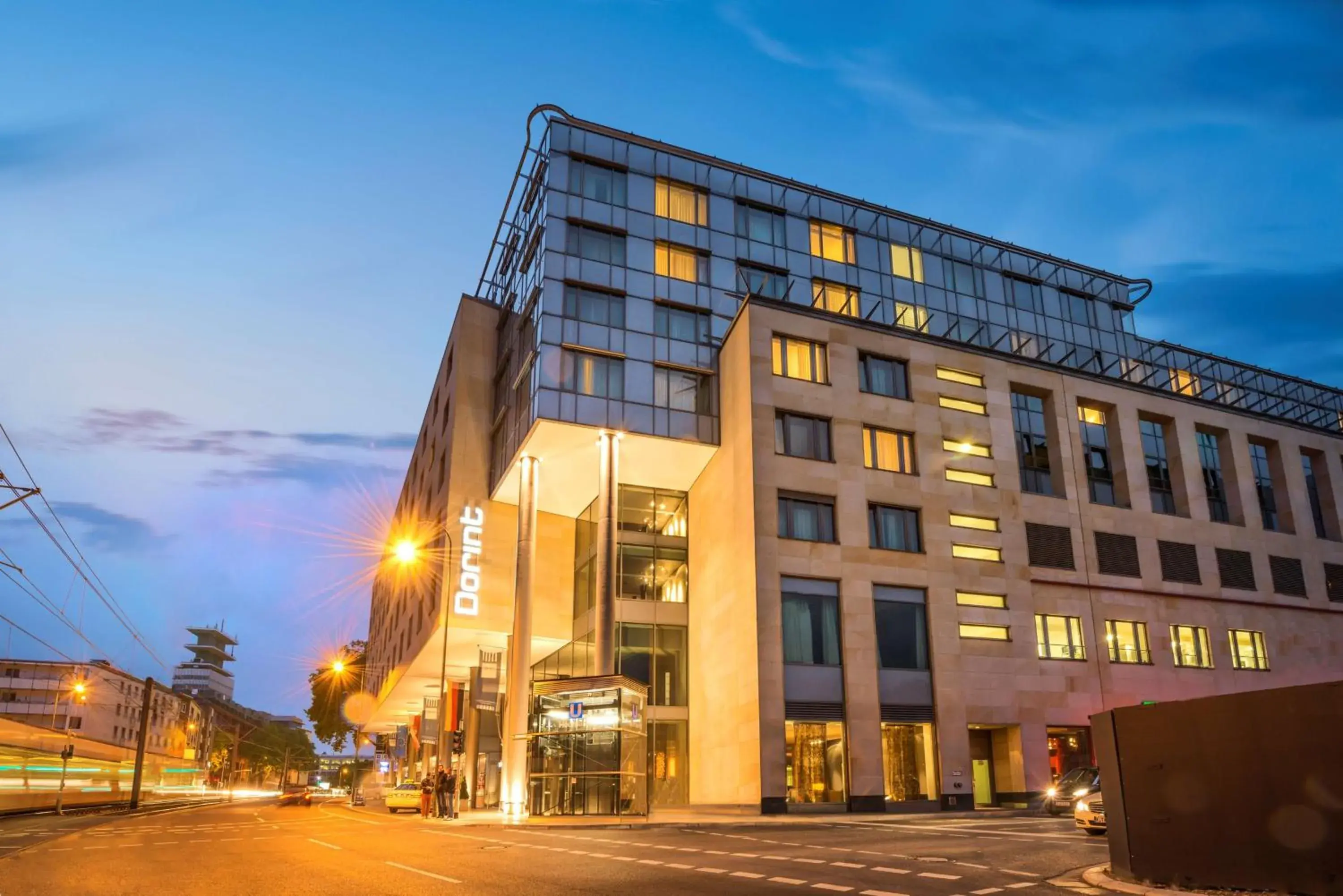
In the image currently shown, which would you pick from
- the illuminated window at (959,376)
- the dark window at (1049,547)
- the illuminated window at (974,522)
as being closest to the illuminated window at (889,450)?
the illuminated window at (974,522)

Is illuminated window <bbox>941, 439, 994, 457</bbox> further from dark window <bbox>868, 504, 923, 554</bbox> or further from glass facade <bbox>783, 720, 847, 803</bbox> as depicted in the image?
Result: glass facade <bbox>783, 720, 847, 803</bbox>

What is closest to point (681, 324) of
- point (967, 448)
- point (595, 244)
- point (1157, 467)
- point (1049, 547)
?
point (595, 244)

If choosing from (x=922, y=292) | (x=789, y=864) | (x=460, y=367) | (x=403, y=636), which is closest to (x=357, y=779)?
(x=403, y=636)

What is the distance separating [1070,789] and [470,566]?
2946 centimetres

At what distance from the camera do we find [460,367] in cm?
5266

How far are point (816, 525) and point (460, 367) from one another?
24421mm

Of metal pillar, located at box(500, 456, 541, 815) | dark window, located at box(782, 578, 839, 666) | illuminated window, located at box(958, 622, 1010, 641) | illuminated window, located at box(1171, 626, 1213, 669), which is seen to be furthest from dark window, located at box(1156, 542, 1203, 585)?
metal pillar, located at box(500, 456, 541, 815)

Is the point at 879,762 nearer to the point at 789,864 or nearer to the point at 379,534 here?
the point at 789,864

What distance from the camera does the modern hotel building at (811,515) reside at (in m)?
37.8

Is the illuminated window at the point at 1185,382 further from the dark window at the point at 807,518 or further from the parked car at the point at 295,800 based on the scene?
the parked car at the point at 295,800

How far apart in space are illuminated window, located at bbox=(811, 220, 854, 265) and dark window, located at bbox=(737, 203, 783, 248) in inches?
86.8

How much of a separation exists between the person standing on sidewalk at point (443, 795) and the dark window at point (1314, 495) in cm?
5005

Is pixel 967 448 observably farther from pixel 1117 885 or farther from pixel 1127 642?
pixel 1117 885

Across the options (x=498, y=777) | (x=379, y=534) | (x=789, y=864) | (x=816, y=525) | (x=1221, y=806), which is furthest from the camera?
(x=379, y=534)
